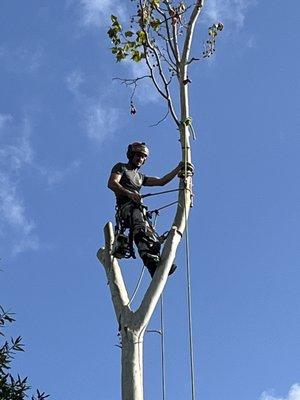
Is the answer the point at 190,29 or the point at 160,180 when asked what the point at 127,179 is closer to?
the point at 160,180

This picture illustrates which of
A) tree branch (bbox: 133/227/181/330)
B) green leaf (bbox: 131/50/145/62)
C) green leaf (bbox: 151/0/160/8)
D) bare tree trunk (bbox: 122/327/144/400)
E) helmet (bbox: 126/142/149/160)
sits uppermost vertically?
green leaf (bbox: 151/0/160/8)

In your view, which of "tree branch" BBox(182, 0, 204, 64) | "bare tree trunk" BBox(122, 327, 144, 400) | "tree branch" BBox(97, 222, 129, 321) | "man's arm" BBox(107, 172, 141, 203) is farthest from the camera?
"tree branch" BBox(182, 0, 204, 64)

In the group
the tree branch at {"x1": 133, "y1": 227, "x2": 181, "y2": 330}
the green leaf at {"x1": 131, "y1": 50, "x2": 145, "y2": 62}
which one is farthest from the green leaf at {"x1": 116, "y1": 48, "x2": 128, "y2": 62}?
the tree branch at {"x1": 133, "y1": 227, "x2": 181, "y2": 330}

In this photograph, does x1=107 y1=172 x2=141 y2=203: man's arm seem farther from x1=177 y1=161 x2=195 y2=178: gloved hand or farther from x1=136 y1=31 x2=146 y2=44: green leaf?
x1=136 y1=31 x2=146 y2=44: green leaf

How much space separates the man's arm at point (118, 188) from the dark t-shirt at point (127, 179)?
0.05m

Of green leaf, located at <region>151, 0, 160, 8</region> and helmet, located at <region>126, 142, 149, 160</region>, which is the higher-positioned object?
green leaf, located at <region>151, 0, 160, 8</region>

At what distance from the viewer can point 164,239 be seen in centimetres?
647

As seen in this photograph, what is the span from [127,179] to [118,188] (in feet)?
0.95

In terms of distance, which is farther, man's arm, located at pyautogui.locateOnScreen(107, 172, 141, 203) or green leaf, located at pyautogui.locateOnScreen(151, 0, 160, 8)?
green leaf, located at pyautogui.locateOnScreen(151, 0, 160, 8)

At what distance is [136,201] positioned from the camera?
6.73m

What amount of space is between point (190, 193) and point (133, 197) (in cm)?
51

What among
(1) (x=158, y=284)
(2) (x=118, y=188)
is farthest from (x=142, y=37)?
(1) (x=158, y=284)

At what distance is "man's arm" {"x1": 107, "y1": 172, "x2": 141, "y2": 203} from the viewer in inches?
264

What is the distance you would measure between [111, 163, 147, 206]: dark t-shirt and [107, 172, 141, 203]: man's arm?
0.05m
